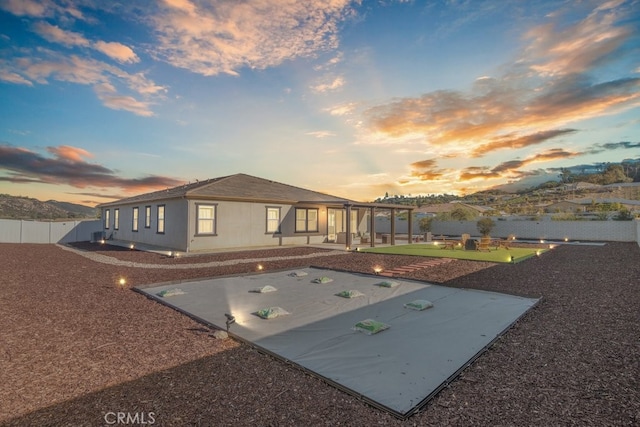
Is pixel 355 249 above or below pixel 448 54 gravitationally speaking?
below

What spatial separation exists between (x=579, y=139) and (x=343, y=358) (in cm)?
2436

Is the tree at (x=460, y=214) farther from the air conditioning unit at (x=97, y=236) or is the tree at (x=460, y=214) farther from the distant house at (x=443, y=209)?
the air conditioning unit at (x=97, y=236)

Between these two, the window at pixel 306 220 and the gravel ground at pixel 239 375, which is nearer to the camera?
the gravel ground at pixel 239 375

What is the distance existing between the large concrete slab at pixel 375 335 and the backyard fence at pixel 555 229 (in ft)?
A: 72.4

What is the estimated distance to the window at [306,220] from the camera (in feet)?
Result: 68.2

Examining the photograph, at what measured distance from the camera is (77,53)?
1225 cm

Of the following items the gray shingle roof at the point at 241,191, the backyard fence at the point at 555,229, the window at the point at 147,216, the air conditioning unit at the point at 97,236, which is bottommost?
the air conditioning unit at the point at 97,236

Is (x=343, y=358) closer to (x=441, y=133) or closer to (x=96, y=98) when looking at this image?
(x=96, y=98)

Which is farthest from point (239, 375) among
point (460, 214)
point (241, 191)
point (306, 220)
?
point (460, 214)

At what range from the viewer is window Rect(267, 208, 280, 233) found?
19.2 meters

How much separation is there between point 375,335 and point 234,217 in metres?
14.5

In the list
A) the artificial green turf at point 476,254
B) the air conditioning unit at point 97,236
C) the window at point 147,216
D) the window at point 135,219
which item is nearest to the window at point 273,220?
the artificial green turf at point 476,254

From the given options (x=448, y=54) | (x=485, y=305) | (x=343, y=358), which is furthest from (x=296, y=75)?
(x=343, y=358)

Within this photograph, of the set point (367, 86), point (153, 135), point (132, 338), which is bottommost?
point (132, 338)
